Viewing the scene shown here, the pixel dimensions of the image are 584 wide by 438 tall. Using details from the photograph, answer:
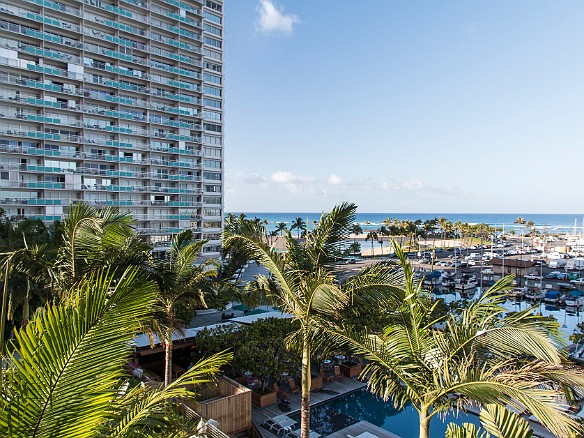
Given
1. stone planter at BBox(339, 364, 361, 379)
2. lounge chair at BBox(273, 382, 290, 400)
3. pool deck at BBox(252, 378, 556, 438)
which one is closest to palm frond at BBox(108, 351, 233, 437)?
pool deck at BBox(252, 378, 556, 438)

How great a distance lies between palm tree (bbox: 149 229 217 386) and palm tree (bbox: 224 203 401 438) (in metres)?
2.71

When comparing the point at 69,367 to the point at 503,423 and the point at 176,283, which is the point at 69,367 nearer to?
the point at 503,423

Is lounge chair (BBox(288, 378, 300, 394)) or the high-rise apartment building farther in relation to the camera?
the high-rise apartment building

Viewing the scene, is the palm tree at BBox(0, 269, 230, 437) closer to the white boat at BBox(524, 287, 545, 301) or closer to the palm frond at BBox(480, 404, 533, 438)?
the palm frond at BBox(480, 404, 533, 438)

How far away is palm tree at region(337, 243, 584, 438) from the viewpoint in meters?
5.38

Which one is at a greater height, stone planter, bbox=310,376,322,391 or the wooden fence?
the wooden fence

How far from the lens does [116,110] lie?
4756cm


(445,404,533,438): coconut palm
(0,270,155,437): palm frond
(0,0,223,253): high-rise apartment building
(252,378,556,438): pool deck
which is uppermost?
(0,0,223,253): high-rise apartment building

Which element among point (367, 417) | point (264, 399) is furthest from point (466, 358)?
point (264, 399)

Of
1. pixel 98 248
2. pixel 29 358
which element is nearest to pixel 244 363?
pixel 98 248

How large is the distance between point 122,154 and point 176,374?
36.0m

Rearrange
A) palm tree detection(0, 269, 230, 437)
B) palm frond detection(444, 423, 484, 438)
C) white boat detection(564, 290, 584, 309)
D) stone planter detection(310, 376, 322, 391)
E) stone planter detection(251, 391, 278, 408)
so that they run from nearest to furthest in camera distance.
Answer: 1. palm tree detection(0, 269, 230, 437)
2. palm frond detection(444, 423, 484, 438)
3. stone planter detection(251, 391, 278, 408)
4. stone planter detection(310, 376, 322, 391)
5. white boat detection(564, 290, 584, 309)

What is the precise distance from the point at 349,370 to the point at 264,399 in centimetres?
520

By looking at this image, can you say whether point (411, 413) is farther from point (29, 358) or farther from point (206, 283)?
point (29, 358)
